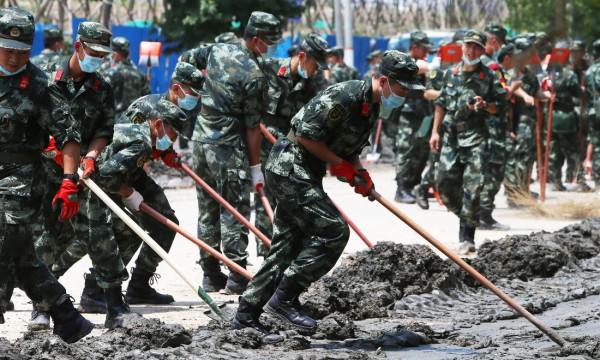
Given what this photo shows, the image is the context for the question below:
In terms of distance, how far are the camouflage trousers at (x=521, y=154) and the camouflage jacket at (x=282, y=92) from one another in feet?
21.4

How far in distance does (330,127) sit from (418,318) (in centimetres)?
205

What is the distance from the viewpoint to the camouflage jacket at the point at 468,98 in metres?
12.5

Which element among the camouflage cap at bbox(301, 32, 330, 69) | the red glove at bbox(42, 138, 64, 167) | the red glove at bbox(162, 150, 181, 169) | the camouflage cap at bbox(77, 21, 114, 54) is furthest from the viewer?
the camouflage cap at bbox(301, 32, 330, 69)

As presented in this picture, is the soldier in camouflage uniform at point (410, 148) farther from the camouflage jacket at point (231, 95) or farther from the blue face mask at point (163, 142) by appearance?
the blue face mask at point (163, 142)

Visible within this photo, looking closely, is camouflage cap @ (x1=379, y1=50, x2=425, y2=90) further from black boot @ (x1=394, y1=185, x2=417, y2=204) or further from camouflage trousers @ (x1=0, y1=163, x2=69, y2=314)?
black boot @ (x1=394, y1=185, x2=417, y2=204)

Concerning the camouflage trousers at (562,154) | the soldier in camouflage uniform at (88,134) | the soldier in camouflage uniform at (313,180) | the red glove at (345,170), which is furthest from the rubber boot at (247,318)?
the camouflage trousers at (562,154)

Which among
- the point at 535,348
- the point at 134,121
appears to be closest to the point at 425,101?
the point at 134,121

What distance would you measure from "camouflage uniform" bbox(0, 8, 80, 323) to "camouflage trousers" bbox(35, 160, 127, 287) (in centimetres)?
83

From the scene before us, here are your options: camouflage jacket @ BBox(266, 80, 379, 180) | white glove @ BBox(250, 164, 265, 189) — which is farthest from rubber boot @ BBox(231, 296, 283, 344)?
white glove @ BBox(250, 164, 265, 189)

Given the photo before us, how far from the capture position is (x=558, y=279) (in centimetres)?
1035

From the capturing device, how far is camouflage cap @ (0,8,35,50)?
6.79m

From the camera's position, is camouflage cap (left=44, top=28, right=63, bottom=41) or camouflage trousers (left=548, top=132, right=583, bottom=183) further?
camouflage trousers (left=548, top=132, right=583, bottom=183)

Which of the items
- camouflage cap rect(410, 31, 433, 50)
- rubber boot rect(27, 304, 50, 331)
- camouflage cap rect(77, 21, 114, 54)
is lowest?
rubber boot rect(27, 304, 50, 331)

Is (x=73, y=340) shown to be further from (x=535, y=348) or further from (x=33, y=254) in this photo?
(x=535, y=348)
